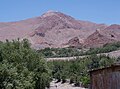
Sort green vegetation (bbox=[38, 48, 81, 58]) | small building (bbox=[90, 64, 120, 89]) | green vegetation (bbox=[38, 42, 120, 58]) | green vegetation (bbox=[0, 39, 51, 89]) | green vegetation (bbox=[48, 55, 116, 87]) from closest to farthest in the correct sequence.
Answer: small building (bbox=[90, 64, 120, 89]) → green vegetation (bbox=[0, 39, 51, 89]) → green vegetation (bbox=[48, 55, 116, 87]) → green vegetation (bbox=[38, 42, 120, 58]) → green vegetation (bbox=[38, 48, 81, 58])

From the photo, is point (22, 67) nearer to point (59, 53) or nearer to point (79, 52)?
point (79, 52)

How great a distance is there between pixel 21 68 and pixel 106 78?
24267 millimetres

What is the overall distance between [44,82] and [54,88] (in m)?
18.1

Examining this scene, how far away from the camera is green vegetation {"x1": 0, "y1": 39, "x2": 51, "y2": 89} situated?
36.5 m

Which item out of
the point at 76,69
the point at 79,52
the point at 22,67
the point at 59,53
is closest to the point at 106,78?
the point at 22,67

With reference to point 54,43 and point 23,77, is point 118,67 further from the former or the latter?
point 54,43

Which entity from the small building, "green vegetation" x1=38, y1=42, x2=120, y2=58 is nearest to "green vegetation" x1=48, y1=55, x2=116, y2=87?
"green vegetation" x1=38, y1=42, x2=120, y2=58

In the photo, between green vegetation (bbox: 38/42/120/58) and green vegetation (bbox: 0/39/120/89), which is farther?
green vegetation (bbox: 38/42/120/58)

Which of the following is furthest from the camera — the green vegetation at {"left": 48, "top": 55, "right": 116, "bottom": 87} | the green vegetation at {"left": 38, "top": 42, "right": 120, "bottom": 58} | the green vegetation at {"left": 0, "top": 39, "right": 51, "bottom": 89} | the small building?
the green vegetation at {"left": 38, "top": 42, "right": 120, "bottom": 58}

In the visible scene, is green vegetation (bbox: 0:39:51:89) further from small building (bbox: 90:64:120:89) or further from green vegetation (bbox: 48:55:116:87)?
green vegetation (bbox: 48:55:116:87)

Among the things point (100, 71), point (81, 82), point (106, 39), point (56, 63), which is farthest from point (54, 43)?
point (100, 71)

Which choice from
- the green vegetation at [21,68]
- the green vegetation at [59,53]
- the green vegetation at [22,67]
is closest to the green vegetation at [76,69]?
the green vegetation at [22,67]

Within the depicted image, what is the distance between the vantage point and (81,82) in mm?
69750

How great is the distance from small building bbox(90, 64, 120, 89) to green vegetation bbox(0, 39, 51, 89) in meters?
17.9
